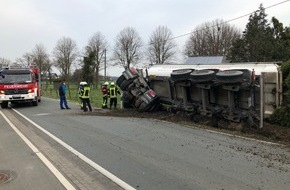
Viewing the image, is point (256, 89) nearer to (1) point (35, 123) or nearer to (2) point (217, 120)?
(2) point (217, 120)

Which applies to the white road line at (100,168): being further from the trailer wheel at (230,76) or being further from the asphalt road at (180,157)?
the trailer wheel at (230,76)

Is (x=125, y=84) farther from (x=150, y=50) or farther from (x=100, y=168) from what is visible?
(x=150, y=50)

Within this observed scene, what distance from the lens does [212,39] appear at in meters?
75.9

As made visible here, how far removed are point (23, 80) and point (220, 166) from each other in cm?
1976

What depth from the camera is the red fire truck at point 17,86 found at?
78.9 feet

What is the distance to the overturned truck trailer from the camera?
484 inches

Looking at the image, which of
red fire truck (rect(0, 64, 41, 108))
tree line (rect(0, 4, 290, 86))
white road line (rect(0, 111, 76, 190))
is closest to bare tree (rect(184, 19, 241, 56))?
tree line (rect(0, 4, 290, 86))

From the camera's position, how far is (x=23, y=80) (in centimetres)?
2464

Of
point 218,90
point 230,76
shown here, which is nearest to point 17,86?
point 218,90

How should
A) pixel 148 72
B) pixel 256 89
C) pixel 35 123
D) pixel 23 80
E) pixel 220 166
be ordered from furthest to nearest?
pixel 23 80 → pixel 148 72 → pixel 35 123 → pixel 256 89 → pixel 220 166

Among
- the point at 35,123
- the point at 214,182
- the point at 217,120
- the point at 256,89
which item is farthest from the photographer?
the point at 35,123

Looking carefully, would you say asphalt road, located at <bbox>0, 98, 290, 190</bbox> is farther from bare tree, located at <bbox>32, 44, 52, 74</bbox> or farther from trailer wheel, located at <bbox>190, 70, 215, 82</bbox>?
bare tree, located at <bbox>32, 44, 52, 74</bbox>

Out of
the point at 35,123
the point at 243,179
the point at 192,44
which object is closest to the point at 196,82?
the point at 35,123

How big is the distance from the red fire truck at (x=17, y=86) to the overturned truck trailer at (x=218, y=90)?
30.9 feet
